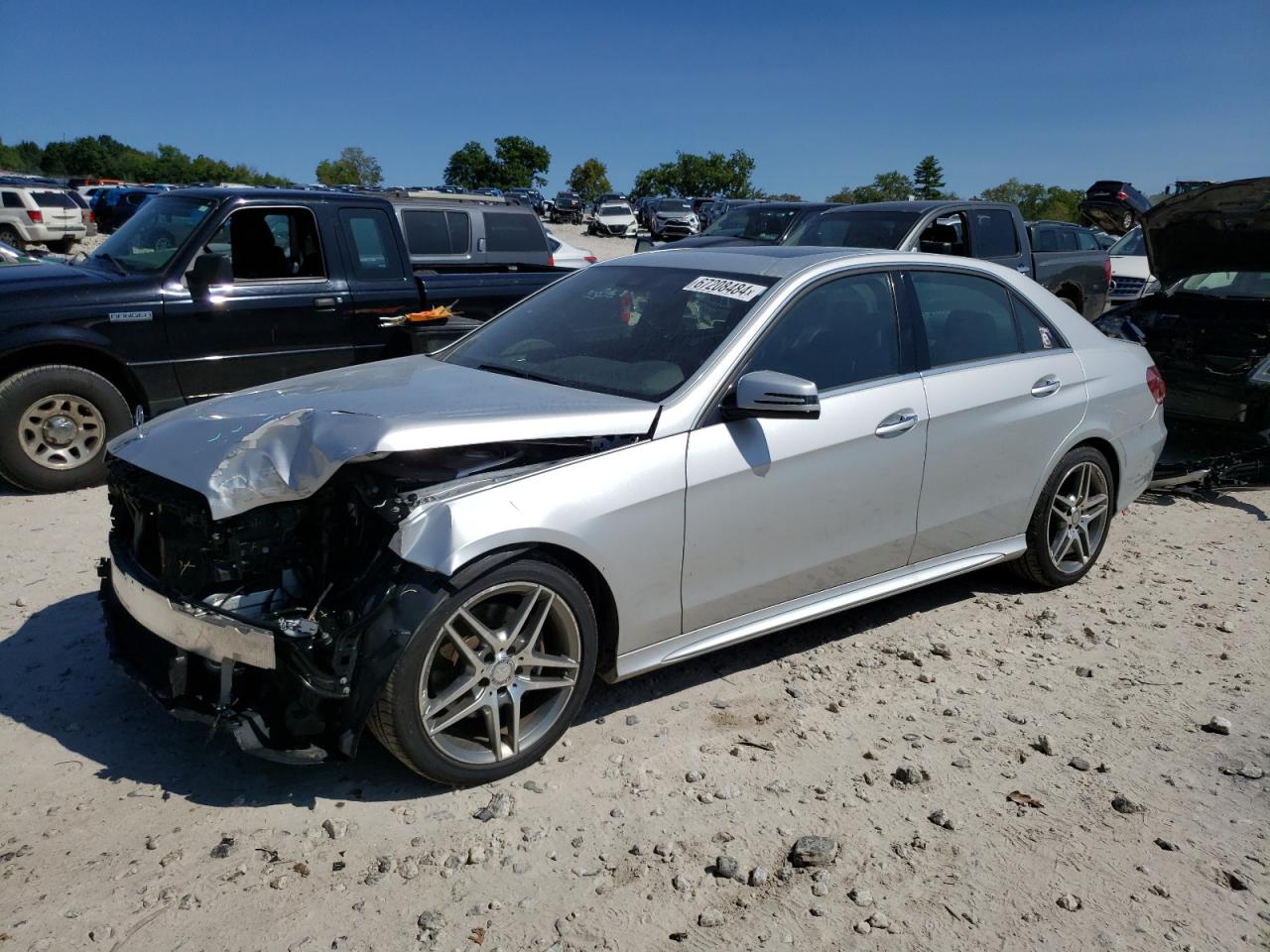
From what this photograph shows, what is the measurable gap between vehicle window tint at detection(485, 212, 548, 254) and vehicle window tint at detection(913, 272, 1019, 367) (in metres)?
5.74

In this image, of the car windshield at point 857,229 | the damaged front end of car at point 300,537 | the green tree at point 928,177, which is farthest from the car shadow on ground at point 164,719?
the green tree at point 928,177

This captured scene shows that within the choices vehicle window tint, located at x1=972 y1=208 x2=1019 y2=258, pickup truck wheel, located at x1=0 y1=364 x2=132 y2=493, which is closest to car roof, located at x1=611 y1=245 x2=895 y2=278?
pickup truck wheel, located at x1=0 y1=364 x2=132 y2=493

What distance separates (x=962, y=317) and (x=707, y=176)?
296 ft

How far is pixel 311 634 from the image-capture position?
291 cm

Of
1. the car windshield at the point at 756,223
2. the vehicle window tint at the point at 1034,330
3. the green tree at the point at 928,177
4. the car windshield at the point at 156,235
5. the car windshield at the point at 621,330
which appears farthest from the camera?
the green tree at the point at 928,177

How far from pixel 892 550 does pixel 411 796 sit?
2.19 metres

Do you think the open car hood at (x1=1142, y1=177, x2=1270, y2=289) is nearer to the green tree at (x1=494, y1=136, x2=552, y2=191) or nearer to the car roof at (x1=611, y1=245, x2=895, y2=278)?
the car roof at (x1=611, y1=245, x2=895, y2=278)

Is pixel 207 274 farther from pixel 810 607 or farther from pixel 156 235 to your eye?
pixel 810 607

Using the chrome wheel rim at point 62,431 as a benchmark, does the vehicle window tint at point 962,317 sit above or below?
above

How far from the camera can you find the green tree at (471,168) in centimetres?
8606

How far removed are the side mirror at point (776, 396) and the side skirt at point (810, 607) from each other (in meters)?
0.82

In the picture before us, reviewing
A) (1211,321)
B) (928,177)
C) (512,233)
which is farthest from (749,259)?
(928,177)

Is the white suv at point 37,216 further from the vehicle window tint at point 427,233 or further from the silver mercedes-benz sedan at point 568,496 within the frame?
the silver mercedes-benz sedan at point 568,496

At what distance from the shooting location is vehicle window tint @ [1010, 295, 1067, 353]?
4828 mm
